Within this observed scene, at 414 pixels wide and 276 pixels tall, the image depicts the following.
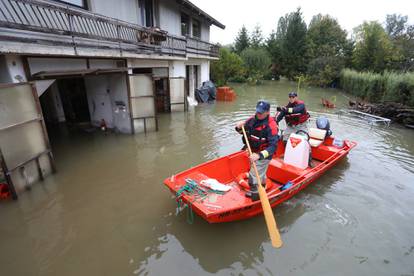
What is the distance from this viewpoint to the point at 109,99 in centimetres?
928

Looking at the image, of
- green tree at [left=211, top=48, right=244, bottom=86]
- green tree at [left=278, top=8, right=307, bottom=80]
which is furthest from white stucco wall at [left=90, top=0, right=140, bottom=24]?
green tree at [left=278, top=8, right=307, bottom=80]

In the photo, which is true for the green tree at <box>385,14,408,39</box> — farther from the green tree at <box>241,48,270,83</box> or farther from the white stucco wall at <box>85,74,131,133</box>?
the white stucco wall at <box>85,74,131,133</box>

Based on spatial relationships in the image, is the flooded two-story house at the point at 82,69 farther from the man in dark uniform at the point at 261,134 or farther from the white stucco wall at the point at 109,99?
the man in dark uniform at the point at 261,134

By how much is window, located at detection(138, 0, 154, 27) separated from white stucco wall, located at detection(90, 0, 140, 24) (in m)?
0.66

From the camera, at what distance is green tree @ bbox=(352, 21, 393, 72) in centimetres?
2756

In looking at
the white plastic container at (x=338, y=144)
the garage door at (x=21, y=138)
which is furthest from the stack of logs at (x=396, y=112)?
the garage door at (x=21, y=138)

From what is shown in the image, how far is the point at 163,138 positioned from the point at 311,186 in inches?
222

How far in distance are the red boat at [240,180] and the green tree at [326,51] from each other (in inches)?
1044

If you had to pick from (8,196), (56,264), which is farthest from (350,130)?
(8,196)

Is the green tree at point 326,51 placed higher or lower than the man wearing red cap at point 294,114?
higher

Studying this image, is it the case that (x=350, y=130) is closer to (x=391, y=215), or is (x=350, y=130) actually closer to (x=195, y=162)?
(x=391, y=215)

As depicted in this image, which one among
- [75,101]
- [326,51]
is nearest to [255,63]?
[326,51]

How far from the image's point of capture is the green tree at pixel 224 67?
25.2 m

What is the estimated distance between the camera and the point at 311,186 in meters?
5.63
